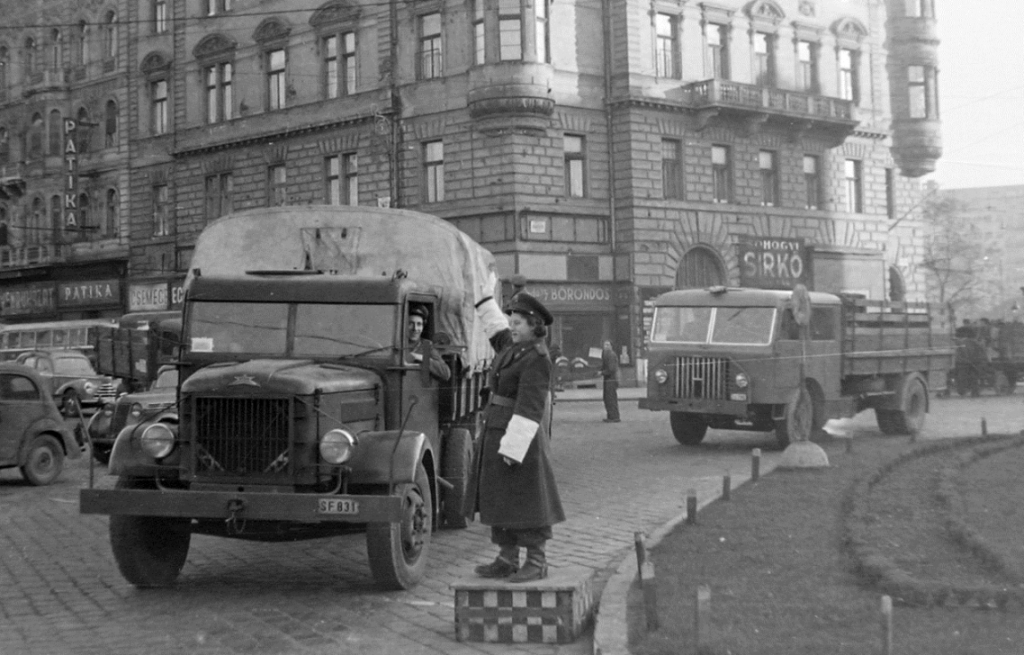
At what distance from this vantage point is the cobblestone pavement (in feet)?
24.4

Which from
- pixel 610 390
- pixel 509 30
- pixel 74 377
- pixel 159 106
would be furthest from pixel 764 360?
pixel 159 106

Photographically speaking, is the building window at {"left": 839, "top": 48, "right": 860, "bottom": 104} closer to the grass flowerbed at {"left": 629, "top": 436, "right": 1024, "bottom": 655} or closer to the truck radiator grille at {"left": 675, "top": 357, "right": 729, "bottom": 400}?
the truck radiator grille at {"left": 675, "top": 357, "right": 729, "bottom": 400}

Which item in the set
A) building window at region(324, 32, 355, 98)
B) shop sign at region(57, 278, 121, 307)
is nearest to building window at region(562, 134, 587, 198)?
building window at region(324, 32, 355, 98)

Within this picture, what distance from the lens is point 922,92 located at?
49500 mm

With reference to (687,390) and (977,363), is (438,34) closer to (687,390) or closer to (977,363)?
(977,363)

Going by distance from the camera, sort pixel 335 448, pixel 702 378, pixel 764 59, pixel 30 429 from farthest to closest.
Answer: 1. pixel 764 59
2. pixel 702 378
3. pixel 30 429
4. pixel 335 448

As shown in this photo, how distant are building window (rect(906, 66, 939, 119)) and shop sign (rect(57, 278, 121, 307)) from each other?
105ft

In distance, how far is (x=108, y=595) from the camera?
29.0 ft

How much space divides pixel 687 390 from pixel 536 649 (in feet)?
40.6

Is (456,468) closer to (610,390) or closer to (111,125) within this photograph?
(610,390)

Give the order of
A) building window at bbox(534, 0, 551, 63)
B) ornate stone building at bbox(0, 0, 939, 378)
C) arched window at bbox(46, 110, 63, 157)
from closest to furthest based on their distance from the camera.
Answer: building window at bbox(534, 0, 551, 63)
ornate stone building at bbox(0, 0, 939, 378)
arched window at bbox(46, 110, 63, 157)

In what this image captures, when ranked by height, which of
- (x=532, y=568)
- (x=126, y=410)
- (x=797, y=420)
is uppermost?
(x=126, y=410)

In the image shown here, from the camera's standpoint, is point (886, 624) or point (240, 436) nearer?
point (886, 624)

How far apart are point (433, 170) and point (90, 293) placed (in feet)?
64.1
